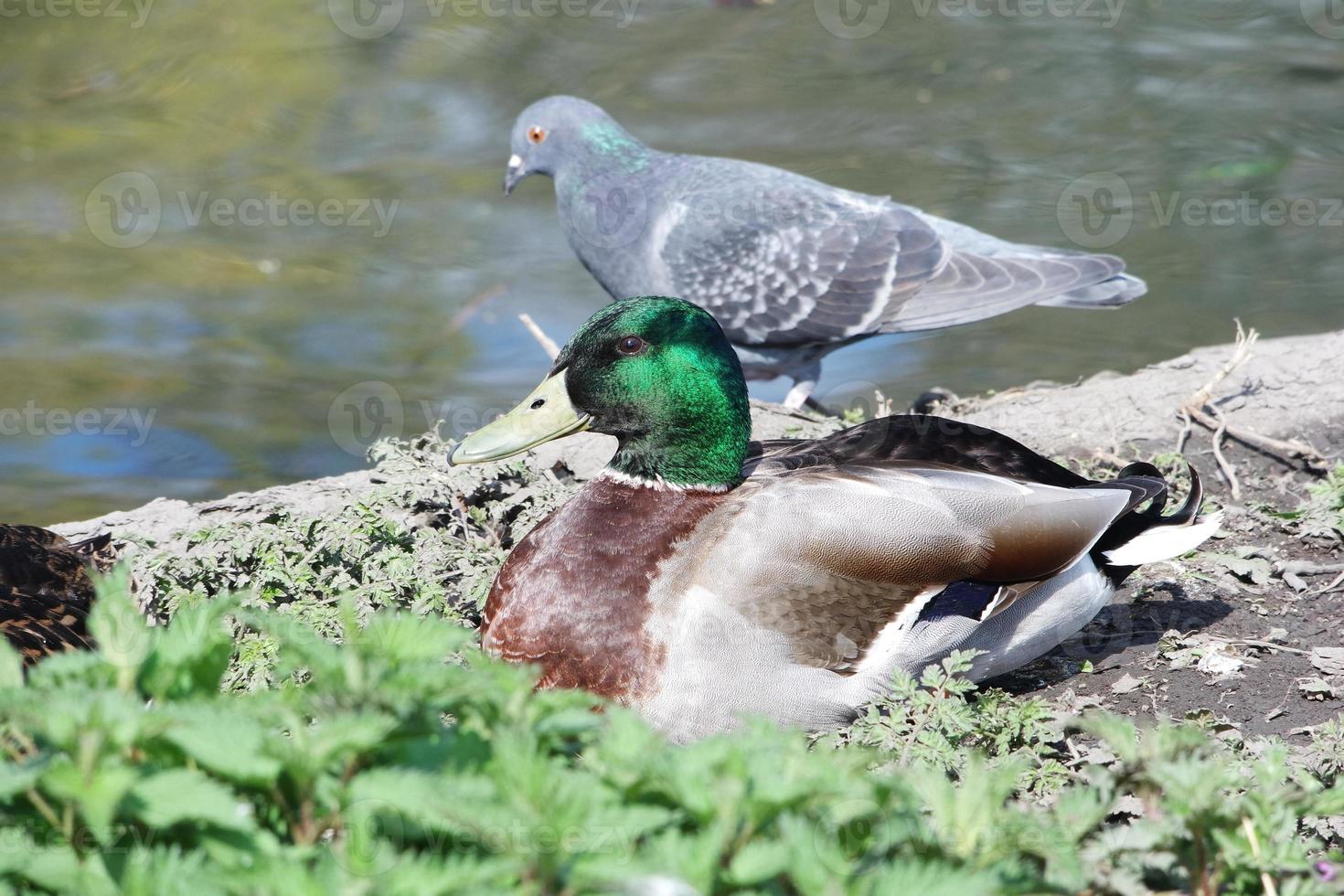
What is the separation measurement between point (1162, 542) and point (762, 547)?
114cm

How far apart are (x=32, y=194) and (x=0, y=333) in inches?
75.1

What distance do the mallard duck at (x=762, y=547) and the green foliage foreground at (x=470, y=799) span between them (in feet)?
3.79

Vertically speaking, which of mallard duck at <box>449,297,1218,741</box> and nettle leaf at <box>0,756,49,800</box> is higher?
nettle leaf at <box>0,756,49,800</box>

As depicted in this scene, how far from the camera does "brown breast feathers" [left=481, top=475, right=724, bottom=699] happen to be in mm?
3424

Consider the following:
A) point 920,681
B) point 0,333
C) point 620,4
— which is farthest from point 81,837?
point 620,4

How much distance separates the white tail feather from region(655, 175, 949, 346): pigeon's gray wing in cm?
242
